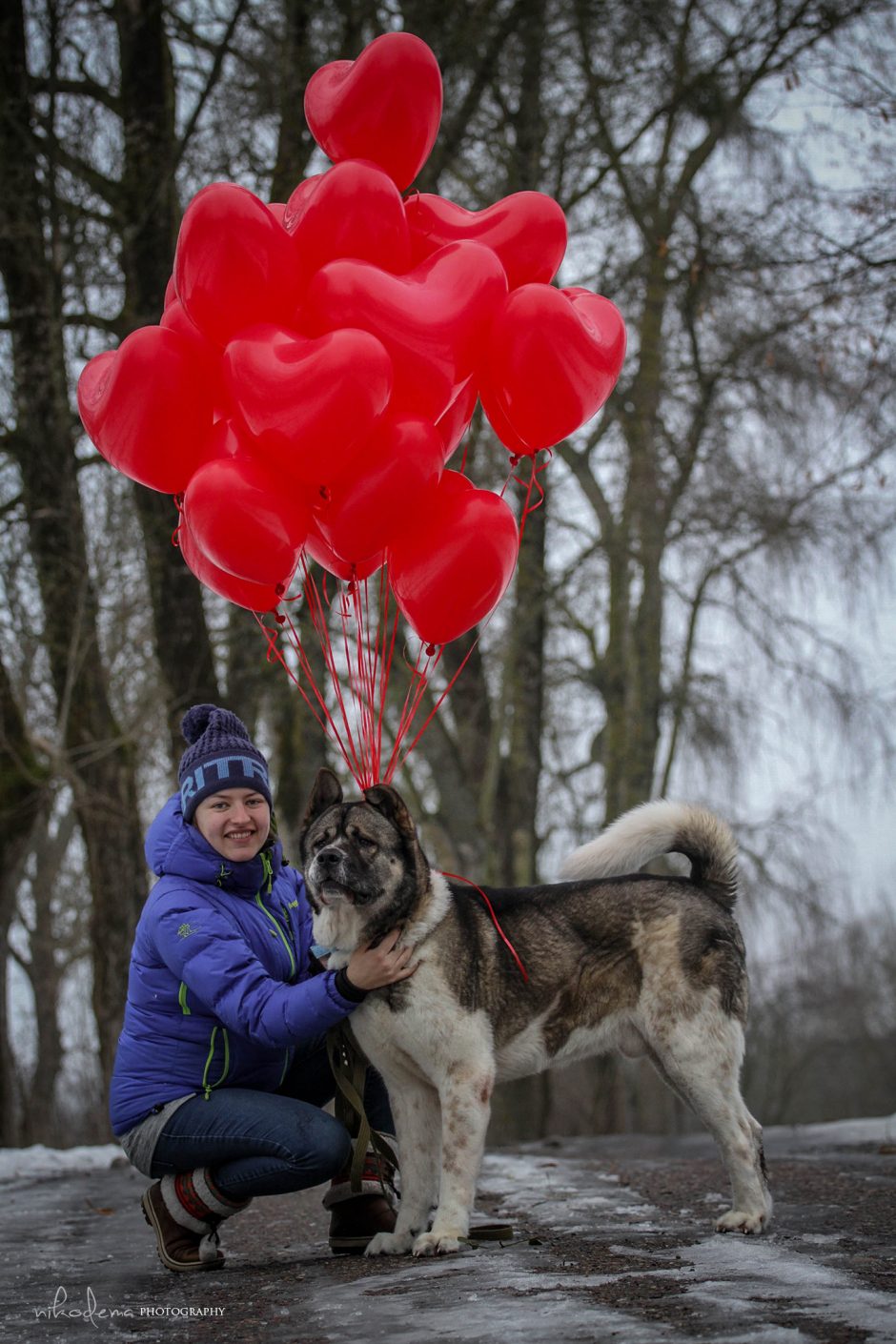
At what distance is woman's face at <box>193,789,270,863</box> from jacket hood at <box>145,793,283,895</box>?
0.03m

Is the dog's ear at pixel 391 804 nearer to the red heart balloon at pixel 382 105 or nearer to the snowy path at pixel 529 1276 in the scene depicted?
the snowy path at pixel 529 1276

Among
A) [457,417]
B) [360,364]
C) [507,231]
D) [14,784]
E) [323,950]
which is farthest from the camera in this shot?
[14,784]

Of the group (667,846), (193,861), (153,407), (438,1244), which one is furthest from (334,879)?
(153,407)

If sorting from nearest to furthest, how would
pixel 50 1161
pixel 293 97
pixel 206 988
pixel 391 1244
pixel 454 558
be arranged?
pixel 206 988 → pixel 391 1244 → pixel 454 558 → pixel 50 1161 → pixel 293 97

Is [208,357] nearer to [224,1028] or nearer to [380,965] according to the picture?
[380,965]

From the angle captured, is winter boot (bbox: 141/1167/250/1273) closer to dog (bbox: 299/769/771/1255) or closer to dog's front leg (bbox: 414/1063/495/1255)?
dog (bbox: 299/769/771/1255)

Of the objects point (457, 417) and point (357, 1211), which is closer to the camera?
point (357, 1211)

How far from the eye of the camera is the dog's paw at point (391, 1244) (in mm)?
3844

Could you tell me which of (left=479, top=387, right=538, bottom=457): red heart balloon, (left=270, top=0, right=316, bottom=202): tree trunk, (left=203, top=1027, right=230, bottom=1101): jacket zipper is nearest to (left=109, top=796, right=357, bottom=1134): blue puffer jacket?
(left=203, top=1027, right=230, bottom=1101): jacket zipper

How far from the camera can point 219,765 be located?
4.05 m

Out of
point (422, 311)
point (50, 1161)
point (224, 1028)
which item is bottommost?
point (50, 1161)

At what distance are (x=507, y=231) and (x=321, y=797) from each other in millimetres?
2134

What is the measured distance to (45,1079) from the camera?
65.7 feet

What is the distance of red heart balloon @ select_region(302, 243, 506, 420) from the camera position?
3.80 meters
